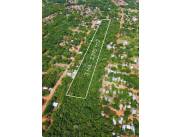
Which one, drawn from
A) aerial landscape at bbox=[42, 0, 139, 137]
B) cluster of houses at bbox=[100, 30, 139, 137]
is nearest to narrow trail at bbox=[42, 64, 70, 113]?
aerial landscape at bbox=[42, 0, 139, 137]

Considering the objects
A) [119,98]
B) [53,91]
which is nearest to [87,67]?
[53,91]

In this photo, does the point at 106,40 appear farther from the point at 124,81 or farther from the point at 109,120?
the point at 109,120

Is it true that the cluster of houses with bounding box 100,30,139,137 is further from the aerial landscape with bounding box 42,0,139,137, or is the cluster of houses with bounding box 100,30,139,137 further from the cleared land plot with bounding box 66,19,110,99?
the cleared land plot with bounding box 66,19,110,99

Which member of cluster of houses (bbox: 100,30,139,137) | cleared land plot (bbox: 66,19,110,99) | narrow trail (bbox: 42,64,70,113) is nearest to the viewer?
cluster of houses (bbox: 100,30,139,137)

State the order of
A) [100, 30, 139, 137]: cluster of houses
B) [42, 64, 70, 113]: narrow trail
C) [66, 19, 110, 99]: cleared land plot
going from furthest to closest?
[66, 19, 110, 99]: cleared land plot, [42, 64, 70, 113]: narrow trail, [100, 30, 139, 137]: cluster of houses

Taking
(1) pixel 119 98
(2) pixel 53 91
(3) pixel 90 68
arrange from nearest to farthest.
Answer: (1) pixel 119 98
(2) pixel 53 91
(3) pixel 90 68

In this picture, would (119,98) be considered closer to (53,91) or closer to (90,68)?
(90,68)

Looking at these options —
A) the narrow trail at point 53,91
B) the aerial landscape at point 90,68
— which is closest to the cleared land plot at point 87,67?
the aerial landscape at point 90,68

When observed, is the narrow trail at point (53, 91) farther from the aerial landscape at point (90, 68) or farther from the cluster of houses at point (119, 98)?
the cluster of houses at point (119, 98)
